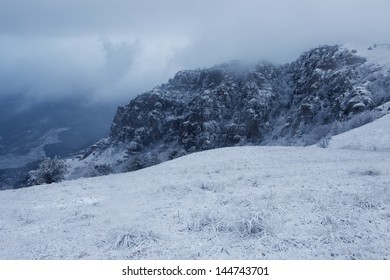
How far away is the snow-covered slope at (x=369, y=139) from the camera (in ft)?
82.2

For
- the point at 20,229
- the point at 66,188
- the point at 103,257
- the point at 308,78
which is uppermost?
the point at 103,257

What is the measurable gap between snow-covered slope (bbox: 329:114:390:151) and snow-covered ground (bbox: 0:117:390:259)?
846cm

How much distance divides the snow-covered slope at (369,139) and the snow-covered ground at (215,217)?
8.46 metres

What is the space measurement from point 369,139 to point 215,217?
71.9 ft

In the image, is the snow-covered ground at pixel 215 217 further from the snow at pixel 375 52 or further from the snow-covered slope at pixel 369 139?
the snow at pixel 375 52

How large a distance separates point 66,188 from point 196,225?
10.6 m

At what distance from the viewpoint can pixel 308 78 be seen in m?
186

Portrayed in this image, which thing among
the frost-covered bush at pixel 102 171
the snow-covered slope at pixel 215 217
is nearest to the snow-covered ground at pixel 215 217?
the snow-covered slope at pixel 215 217

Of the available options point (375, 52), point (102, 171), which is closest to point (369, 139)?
point (102, 171)

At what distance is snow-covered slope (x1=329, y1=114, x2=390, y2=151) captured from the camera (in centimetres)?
2505

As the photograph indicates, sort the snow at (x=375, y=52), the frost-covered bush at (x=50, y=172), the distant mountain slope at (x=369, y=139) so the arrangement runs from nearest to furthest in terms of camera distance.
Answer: the distant mountain slope at (x=369, y=139) < the frost-covered bush at (x=50, y=172) < the snow at (x=375, y=52)

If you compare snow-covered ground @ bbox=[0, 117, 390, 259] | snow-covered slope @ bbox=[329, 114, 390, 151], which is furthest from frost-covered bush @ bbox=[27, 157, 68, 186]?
snow-covered slope @ bbox=[329, 114, 390, 151]
